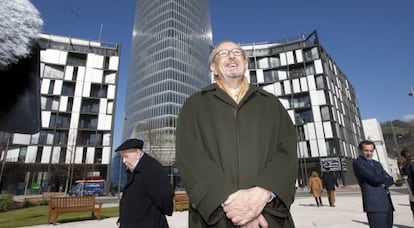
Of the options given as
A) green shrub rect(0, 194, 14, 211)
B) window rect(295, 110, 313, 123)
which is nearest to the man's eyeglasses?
green shrub rect(0, 194, 14, 211)

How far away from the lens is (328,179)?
462 inches

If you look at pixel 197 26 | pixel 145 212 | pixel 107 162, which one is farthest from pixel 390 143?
pixel 145 212

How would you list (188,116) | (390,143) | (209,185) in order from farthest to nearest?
(390,143) < (188,116) < (209,185)

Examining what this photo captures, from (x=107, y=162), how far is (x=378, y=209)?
40942mm

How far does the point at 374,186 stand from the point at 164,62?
6223 cm

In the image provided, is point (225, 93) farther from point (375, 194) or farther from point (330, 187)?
point (330, 187)

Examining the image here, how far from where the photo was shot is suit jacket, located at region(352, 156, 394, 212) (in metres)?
3.54

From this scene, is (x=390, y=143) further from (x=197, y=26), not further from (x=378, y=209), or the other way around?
(x=378, y=209)

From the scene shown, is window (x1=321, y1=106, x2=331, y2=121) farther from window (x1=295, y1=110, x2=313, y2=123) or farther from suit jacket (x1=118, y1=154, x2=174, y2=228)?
suit jacket (x1=118, y1=154, x2=174, y2=228)

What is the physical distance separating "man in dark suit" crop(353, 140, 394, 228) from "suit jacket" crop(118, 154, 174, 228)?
296 centimetres

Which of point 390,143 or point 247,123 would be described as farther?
point 390,143

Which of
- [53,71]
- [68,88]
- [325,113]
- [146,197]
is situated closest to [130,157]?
[146,197]

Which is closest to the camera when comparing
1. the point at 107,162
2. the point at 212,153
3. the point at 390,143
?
the point at 212,153

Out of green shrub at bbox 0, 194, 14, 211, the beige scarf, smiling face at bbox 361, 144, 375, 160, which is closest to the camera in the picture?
the beige scarf
